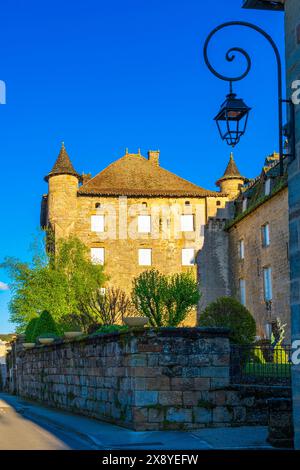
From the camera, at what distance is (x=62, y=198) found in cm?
4919

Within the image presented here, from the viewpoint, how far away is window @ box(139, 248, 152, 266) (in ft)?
164

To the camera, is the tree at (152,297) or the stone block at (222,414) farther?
the tree at (152,297)

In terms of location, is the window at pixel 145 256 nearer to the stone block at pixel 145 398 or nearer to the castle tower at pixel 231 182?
the castle tower at pixel 231 182

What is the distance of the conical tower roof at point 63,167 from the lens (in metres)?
49.7

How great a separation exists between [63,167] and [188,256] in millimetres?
10832

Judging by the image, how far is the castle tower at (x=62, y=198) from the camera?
1925 inches

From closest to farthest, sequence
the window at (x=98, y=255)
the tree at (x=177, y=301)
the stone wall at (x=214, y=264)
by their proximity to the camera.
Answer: the tree at (x=177, y=301) < the stone wall at (x=214, y=264) < the window at (x=98, y=255)

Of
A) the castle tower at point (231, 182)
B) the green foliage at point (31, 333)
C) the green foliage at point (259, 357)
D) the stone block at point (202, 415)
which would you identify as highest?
the castle tower at point (231, 182)

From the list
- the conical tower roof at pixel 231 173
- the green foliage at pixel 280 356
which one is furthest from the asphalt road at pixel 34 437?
the conical tower roof at pixel 231 173

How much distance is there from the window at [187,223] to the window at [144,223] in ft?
7.93

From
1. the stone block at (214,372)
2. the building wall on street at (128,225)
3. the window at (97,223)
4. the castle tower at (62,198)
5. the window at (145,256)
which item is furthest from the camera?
A: the window at (145,256)

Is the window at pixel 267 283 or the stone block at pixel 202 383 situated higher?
the window at pixel 267 283

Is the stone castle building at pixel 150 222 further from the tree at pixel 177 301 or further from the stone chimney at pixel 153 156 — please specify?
the tree at pixel 177 301
